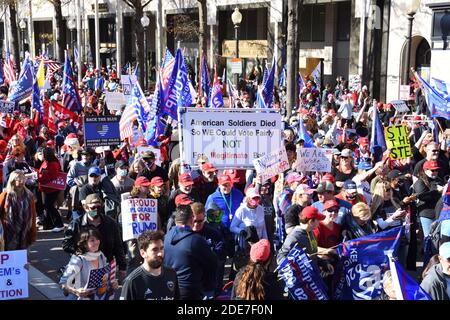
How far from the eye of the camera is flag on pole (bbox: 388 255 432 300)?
4953 mm

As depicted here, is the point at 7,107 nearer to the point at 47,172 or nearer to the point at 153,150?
the point at 47,172

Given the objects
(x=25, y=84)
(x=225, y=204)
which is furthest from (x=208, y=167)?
(x=25, y=84)

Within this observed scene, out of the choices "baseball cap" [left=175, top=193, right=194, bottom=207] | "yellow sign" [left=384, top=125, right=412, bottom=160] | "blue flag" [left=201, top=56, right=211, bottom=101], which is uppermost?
"blue flag" [left=201, top=56, right=211, bottom=101]

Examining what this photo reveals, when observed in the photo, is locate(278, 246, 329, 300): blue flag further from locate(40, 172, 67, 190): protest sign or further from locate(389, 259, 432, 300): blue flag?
locate(40, 172, 67, 190): protest sign

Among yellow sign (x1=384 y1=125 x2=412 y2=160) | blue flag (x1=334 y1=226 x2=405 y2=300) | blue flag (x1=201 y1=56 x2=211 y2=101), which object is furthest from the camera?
blue flag (x1=201 y1=56 x2=211 y2=101)

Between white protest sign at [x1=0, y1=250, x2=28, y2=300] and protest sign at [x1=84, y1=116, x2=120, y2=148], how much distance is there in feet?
19.2

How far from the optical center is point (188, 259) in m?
5.95

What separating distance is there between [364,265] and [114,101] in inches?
466

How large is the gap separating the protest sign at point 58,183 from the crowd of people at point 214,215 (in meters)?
0.05

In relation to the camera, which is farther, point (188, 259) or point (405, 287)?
point (188, 259)

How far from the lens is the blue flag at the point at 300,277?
5691mm

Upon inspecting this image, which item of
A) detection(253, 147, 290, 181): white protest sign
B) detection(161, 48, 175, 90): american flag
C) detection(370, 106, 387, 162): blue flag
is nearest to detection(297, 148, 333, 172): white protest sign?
detection(253, 147, 290, 181): white protest sign

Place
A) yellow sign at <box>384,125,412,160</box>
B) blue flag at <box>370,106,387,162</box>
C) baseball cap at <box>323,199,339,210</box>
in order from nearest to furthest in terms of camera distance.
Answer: baseball cap at <box>323,199,339,210</box> → yellow sign at <box>384,125,412,160</box> → blue flag at <box>370,106,387,162</box>

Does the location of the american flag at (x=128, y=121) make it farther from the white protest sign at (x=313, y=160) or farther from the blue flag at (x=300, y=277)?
the blue flag at (x=300, y=277)
